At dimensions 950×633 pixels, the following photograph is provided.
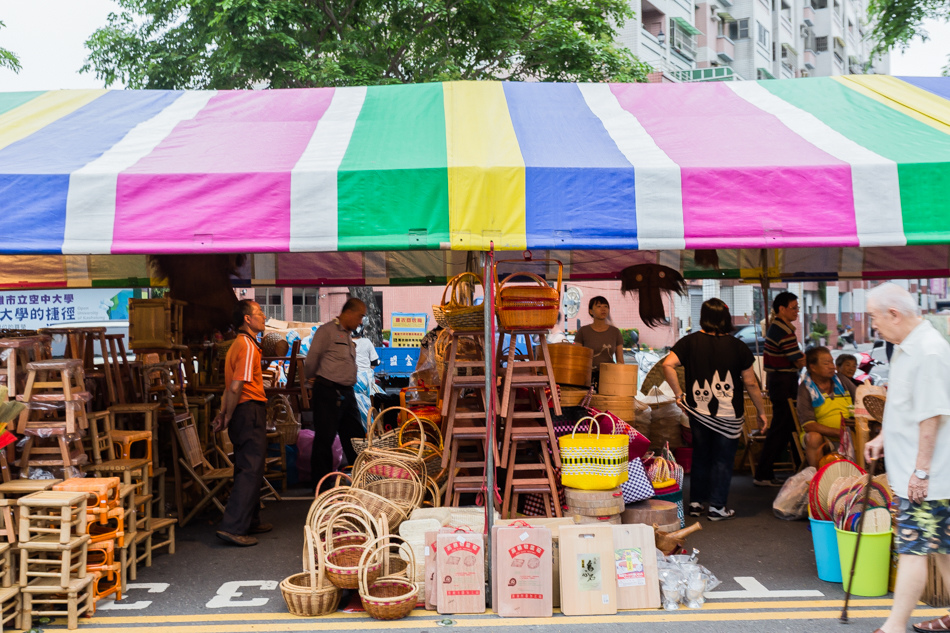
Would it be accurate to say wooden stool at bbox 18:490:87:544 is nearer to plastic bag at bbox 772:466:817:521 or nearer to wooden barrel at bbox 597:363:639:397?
wooden barrel at bbox 597:363:639:397

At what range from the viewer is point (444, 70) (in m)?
15.3

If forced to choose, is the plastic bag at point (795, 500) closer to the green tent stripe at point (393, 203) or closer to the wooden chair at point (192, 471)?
the green tent stripe at point (393, 203)

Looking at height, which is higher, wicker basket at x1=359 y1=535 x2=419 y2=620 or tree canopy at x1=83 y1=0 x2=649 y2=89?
tree canopy at x1=83 y1=0 x2=649 y2=89

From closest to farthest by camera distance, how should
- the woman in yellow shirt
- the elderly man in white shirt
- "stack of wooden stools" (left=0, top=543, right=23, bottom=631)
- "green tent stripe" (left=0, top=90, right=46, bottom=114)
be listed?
the elderly man in white shirt → "stack of wooden stools" (left=0, top=543, right=23, bottom=631) → "green tent stripe" (left=0, top=90, right=46, bottom=114) → the woman in yellow shirt

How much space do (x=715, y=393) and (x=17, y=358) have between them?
5211 mm

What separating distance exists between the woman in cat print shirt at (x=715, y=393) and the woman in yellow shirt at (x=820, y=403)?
873 mm

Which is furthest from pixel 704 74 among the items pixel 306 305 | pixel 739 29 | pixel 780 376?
pixel 780 376

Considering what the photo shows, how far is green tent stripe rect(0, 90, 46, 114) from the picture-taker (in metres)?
5.98

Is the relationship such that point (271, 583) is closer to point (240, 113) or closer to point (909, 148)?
point (240, 113)

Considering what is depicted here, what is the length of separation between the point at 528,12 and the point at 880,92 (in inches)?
429

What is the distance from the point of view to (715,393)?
651cm

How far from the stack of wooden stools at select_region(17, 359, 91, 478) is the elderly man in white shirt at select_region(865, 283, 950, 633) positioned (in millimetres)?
4826

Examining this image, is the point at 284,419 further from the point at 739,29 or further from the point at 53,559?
the point at 739,29

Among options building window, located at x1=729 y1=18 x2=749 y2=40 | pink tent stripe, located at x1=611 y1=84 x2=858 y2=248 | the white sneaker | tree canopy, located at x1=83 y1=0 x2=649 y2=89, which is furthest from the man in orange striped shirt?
building window, located at x1=729 y1=18 x2=749 y2=40
